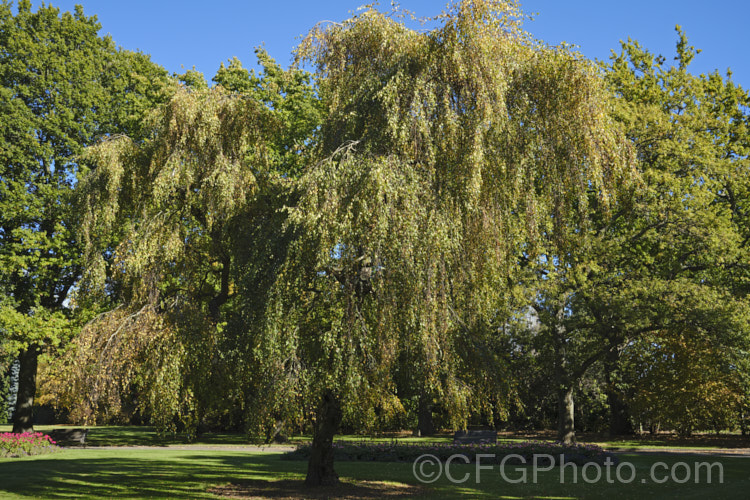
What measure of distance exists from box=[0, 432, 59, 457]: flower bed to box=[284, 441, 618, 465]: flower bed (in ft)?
24.4

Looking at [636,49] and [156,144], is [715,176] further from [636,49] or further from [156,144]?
[156,144]

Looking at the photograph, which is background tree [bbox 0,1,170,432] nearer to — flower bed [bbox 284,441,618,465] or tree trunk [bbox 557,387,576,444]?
flower bed [bbox 284,441,618,465]

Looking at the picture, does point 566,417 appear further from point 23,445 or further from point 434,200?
point 23,445

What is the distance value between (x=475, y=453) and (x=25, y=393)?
1742 cm

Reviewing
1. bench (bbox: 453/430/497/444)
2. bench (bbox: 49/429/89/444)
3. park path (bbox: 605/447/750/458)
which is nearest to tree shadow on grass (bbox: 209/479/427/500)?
bench (bbox: 453/430/497/444)

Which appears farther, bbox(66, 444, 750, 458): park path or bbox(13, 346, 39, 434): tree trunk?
bbox(13, 346, 39, 434): tree trunk

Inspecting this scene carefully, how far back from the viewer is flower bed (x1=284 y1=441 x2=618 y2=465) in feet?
54.7

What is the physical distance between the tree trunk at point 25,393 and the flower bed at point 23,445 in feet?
16.2

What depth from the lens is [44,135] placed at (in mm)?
23000

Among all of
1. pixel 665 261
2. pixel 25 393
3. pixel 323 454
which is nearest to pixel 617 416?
pixel 665 261

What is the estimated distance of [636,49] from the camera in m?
26.3

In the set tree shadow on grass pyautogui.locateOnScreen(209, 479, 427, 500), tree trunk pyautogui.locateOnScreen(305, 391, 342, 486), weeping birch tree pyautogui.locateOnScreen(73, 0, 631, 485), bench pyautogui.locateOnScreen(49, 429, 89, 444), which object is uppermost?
weeping birch tree pyautogui.locateOnScreen(73, 0, 631, 485)

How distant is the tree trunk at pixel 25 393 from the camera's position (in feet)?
73.6

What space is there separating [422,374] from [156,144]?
7.32 metres
